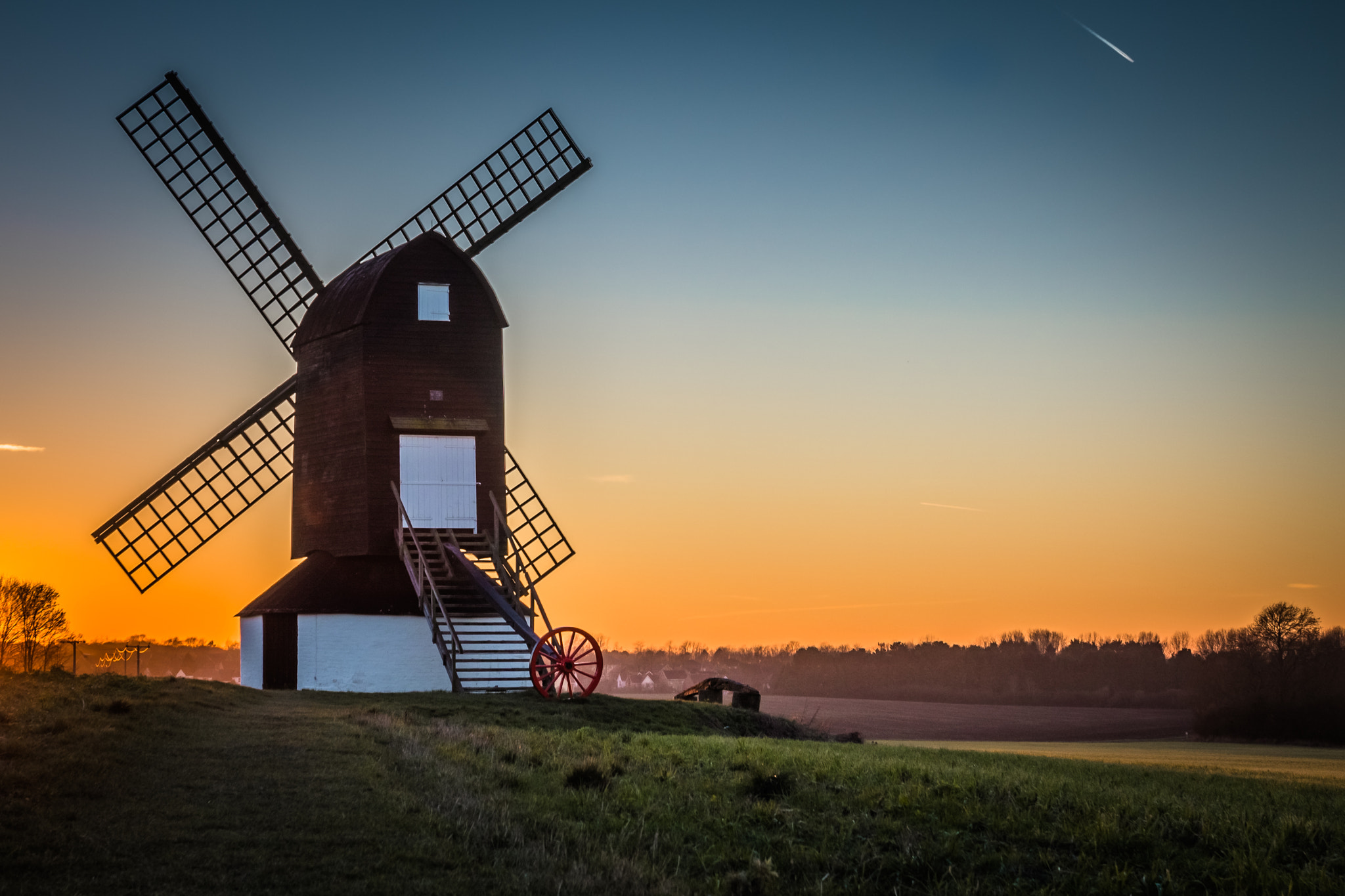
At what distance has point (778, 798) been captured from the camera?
12.8 meters

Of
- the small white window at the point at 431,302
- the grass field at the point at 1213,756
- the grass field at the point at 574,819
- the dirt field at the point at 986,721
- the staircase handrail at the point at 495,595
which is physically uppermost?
the small white window at the point at 431,302

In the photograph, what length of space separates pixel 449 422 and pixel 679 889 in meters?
25.2

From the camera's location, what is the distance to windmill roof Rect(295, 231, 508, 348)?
3331 centimetres

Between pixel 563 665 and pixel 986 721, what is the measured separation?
6037 cm

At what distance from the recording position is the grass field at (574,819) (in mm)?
9203

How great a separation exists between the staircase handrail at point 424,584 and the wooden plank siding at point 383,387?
0.66m

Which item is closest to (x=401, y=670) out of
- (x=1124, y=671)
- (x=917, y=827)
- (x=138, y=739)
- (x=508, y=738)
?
(x=508, y=738)

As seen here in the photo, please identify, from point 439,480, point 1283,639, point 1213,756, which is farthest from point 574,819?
point 1283,639

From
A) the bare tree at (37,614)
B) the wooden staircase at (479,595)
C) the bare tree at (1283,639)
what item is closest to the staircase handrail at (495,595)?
the wooden staircase at (479,595)

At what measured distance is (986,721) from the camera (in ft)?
260

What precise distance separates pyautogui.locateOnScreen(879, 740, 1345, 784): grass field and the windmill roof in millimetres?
18774

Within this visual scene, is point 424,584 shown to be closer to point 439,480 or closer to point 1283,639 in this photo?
point 439,480

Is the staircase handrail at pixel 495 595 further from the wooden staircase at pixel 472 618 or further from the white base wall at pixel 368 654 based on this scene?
the white base wall at pixel 368 654

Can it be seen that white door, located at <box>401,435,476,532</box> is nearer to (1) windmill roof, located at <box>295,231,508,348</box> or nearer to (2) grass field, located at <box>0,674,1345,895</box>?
(1) windmill roof, located at <box>295,231,508,348</box>
